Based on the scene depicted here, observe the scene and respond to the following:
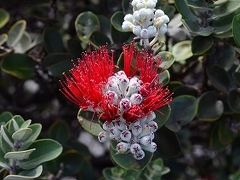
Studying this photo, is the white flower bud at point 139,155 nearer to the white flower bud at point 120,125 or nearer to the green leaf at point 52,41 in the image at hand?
the white flower bud at point 120,125

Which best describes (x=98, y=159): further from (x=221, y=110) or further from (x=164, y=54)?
(x=164, y=54)

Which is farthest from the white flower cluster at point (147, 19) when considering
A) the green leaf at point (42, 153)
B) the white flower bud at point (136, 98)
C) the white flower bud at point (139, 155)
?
the green leaf at point (42, 153)

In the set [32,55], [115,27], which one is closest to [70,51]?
[32,55]

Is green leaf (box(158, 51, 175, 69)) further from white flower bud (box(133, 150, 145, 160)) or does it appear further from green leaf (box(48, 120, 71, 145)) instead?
green leaf (box(48, 120, 71, 145))

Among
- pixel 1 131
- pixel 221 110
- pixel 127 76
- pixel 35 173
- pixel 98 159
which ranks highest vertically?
pixel 127 76

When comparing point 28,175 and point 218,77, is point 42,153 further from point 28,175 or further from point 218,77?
point 218,77

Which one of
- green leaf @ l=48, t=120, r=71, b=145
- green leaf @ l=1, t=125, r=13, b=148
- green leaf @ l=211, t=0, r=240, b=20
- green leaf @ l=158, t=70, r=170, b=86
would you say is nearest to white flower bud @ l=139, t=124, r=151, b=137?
green leaf @ l=158, t=70, r=170, b=86
